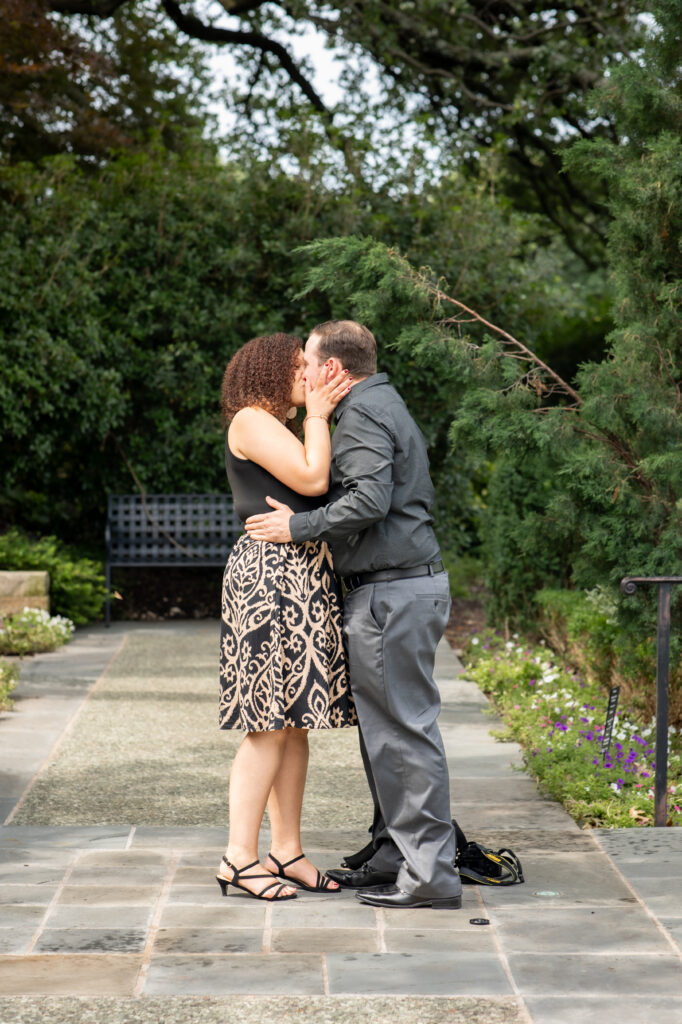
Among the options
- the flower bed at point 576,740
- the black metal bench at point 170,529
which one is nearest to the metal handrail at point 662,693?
the flower bed at point 576,740

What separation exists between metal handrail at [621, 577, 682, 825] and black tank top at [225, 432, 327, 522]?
4.60ft

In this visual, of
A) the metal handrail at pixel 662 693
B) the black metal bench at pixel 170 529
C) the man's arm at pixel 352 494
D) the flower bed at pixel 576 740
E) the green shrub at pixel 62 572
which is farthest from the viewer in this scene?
the black metal bench at pixel 170 529

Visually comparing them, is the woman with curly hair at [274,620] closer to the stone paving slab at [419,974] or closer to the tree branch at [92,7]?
the stone paving slab at [419,974]

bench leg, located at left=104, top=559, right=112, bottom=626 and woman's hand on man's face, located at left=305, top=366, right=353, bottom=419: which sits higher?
woman's hand on man's face, located at left=305, top=366, right=353, bottom=419

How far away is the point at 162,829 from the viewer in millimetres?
4523

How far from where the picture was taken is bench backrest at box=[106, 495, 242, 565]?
10773mm

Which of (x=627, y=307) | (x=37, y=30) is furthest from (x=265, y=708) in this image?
(x=37, y=30)

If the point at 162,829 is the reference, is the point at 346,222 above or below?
above

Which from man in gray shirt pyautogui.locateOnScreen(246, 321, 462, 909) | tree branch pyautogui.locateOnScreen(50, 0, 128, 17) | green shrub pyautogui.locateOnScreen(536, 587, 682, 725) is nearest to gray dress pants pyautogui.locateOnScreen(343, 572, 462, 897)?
man in gray shirt pyautogui.locateOnScreen(246, 321, 462, 909)

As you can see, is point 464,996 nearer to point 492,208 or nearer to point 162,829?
point 162,829

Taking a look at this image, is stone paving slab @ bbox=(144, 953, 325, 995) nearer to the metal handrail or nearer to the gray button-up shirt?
the gray button-up shirt

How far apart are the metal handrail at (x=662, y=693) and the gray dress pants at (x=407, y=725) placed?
115 cm

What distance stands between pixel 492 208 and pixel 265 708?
331 inches

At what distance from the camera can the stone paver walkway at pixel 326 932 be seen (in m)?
2.93
